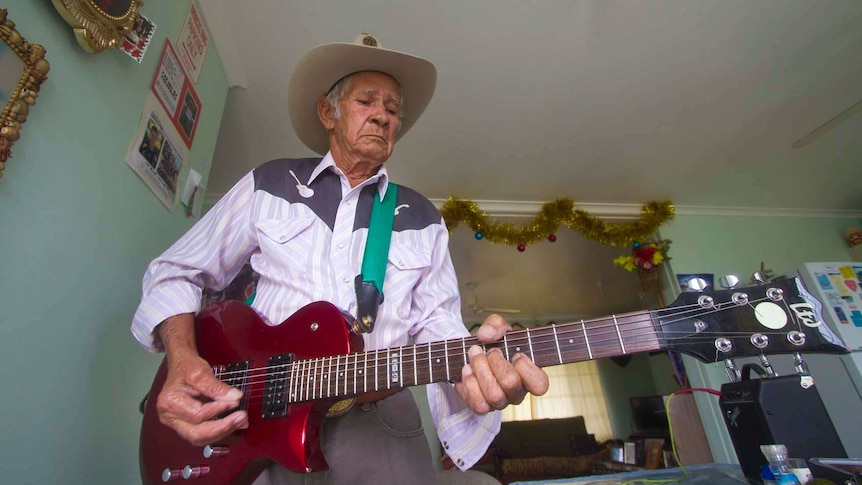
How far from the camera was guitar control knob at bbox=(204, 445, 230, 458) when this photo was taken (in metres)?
0.61

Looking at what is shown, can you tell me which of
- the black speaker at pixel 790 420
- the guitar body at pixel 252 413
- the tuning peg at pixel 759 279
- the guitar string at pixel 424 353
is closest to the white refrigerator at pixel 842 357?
the black speaker at pixel 790 420

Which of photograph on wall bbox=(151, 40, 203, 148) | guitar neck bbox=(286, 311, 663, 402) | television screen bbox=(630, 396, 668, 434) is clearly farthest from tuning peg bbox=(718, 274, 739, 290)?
television screen bbox=(630, 396, 668, 434)

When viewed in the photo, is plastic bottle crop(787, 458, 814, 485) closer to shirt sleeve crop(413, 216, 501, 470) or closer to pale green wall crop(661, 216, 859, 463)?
shirt sleeve crop(413, 216, 501, 470)

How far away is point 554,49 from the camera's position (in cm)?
171

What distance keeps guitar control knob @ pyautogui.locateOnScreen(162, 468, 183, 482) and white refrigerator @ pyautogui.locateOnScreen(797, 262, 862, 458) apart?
264cm

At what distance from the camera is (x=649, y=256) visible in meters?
2.80

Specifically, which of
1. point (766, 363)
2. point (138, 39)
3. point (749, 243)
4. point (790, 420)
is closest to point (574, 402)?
point (749, 243)

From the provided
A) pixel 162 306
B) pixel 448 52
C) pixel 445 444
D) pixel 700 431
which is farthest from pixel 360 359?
pixel 700 431

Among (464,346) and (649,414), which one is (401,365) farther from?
(649,414)

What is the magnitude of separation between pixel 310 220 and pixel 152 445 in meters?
0.47

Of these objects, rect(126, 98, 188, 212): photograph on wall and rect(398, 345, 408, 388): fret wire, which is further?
rect(126, 98, 188, 212): photograph on wall

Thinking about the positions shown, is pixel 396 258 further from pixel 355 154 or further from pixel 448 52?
pixel 448 52

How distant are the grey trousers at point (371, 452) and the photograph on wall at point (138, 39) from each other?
0.92 meters

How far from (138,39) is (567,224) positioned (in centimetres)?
258
